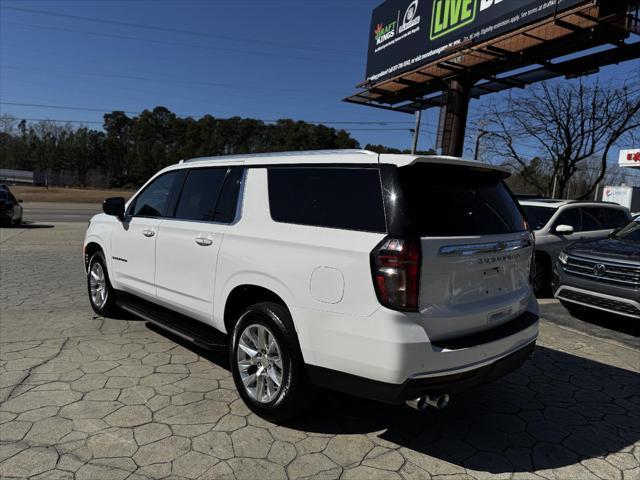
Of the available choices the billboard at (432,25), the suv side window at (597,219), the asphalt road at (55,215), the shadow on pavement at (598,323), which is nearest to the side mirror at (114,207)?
the shadow on pavement at (598,323)

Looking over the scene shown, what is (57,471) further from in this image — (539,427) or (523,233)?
(523,233)

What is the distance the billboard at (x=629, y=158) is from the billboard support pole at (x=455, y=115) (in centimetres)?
1731

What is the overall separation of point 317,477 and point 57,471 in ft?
4.84

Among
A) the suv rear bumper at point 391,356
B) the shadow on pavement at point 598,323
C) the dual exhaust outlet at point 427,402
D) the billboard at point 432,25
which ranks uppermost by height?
the billboard at point 432,25

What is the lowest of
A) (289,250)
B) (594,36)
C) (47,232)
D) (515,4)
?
(47,232)

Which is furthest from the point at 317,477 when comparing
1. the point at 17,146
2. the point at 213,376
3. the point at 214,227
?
the point at 17,146

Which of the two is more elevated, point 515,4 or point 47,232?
point 515,4

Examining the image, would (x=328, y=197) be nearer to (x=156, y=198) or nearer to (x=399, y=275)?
(x=399, y=275)

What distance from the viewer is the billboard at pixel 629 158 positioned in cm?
2855

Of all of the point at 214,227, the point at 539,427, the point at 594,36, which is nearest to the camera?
the point at 539,427

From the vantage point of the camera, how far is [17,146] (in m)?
88.2

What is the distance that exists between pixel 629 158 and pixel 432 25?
19.6m

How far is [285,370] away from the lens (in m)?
3.06

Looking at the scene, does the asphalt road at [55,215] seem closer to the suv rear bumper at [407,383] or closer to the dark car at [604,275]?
the dark car at [604,275]
